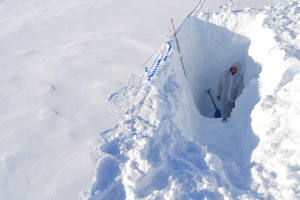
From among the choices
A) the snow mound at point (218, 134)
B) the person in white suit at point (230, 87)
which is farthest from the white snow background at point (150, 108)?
the person in white suit at point (230, 87)

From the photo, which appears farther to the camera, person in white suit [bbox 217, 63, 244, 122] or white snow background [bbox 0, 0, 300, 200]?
person in white suit [bbox 217, 63, 244, 122]

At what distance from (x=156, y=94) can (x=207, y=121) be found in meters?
2.04

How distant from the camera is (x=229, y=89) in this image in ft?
20.1

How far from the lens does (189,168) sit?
10.0 ft

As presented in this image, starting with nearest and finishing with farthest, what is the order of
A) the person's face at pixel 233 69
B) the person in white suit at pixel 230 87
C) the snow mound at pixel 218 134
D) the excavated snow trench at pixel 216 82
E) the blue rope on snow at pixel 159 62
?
the snow mound at pixel 218 134, the excavated snow trench at pixel 216 82, the blue rope on snow at pixel 159 62, the person's face at pixel 233 69, the person in white suit at pixel 230 87

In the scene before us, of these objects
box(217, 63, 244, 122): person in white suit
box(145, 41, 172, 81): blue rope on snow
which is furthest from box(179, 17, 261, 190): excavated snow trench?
box(145, 41, 172, 81): blue rope on snow

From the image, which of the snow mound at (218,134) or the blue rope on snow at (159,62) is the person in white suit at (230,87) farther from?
the blue rope on snow at (159,62)

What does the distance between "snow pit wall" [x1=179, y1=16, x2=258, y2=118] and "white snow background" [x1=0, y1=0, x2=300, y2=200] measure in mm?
30

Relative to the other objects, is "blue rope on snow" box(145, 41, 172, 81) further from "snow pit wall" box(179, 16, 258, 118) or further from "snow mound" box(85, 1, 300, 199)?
"snow pit wall" box(179, 16, 258, 118)

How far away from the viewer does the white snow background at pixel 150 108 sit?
9.48ft

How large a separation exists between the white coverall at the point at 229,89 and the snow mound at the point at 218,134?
0.33 m

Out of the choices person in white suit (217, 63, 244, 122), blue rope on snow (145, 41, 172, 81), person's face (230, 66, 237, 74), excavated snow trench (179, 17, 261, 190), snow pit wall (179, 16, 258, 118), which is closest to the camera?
excavated snow trench (179, 17, 261, 190)

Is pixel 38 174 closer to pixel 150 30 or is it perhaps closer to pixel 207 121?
pixel 207 121

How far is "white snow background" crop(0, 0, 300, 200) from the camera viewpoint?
289cm
